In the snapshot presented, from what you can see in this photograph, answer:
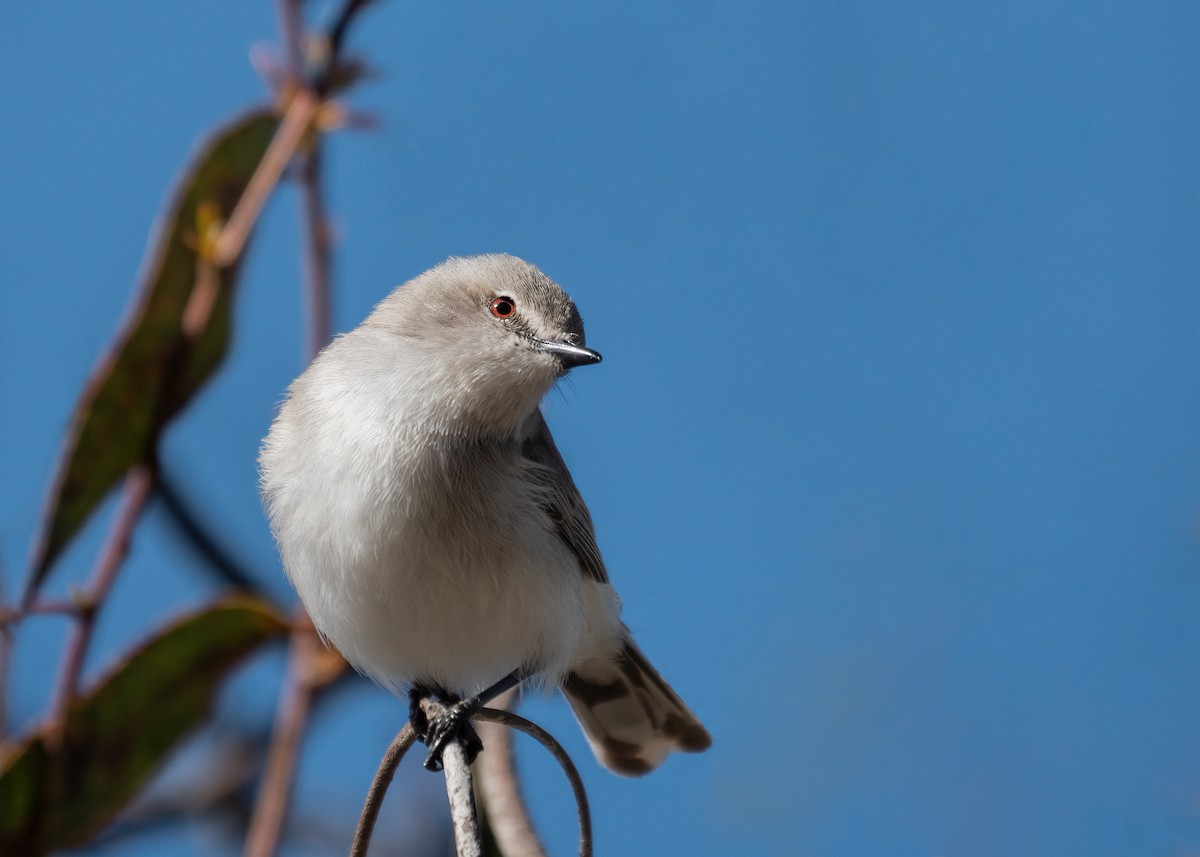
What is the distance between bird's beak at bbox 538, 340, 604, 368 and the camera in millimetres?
3008

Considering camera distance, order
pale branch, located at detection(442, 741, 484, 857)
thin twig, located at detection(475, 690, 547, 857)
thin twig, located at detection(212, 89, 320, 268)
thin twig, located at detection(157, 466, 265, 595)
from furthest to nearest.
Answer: thin twig, located at detection(157, 466, 265, 595), thin twig, located at detection(212, 89, 320, 268), thin twig, located at detection(475, 690, 547, 857), pale branch, located at detection(442, 741, 484, 857)

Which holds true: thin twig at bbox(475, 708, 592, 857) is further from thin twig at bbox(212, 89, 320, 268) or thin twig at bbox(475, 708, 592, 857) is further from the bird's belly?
thin twig at bbox(212, 89, 320, 268)

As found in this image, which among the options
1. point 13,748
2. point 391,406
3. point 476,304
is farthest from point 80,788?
point 476,304

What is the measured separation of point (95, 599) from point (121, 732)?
0.53m

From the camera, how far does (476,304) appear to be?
325 centimetres

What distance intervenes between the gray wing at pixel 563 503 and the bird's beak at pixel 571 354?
27 cm

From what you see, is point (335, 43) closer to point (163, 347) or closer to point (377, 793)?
point (163, 347)

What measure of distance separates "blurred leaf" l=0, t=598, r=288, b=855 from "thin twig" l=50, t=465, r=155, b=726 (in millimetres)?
82

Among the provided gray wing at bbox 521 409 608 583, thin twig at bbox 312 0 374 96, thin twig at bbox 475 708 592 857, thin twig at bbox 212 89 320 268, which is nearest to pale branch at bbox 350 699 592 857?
thin twig at bbox 475 708 592 857

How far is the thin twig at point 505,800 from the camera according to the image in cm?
254

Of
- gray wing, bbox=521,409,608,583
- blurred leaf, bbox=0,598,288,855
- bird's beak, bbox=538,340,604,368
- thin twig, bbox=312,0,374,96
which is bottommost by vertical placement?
blurred leaf, bbox=0,598,288,855

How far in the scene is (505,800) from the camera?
265cm

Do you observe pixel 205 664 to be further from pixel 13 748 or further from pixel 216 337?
pixel 216 337

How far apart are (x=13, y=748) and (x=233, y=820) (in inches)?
62.0
